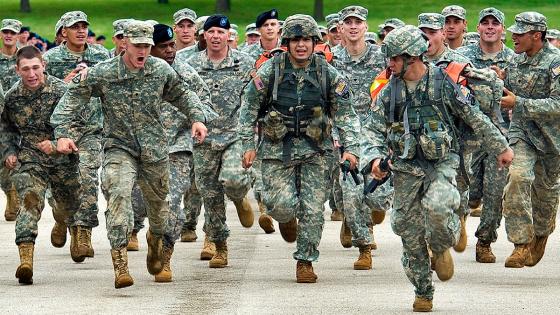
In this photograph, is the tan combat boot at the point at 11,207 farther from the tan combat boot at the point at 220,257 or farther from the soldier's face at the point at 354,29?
the tan combat boot at the point at 220,257

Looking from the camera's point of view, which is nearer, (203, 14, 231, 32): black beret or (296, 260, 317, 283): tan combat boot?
(296, 260, 317, 283): tan combat boot

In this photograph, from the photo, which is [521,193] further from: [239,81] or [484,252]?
[239,81]

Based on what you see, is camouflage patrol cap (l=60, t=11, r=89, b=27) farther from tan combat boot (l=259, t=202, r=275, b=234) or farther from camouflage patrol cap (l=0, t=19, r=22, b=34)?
camouflage patrol cap (l=0, t=19, r=22, b=34)

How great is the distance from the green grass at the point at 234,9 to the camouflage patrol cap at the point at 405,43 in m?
50.7

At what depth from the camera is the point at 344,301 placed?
12547 mm

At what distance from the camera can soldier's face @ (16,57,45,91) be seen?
14242 mm

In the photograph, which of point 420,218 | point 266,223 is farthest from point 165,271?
point 266,223

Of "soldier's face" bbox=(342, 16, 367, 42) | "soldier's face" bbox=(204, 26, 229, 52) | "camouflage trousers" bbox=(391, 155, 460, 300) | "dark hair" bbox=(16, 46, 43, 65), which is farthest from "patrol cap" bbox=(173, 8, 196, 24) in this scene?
"camouflage trousers" bbox=(391, 155, 460, 300)

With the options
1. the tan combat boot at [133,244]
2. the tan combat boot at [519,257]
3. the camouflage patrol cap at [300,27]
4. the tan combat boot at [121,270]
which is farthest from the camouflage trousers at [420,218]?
the tan combat boot at [133,244]

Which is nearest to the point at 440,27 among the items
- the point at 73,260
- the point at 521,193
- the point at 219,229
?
the point at 521,193

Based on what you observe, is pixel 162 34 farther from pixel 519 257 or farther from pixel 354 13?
pixel 519 257

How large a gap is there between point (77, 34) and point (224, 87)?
6.44 feet

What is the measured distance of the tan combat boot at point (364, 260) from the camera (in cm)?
1481

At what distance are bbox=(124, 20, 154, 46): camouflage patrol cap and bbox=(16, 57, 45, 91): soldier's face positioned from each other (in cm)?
146
